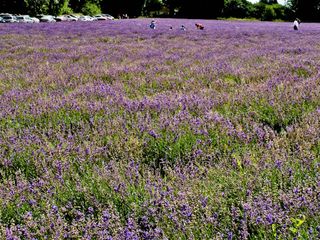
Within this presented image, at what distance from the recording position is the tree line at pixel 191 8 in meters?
53.5

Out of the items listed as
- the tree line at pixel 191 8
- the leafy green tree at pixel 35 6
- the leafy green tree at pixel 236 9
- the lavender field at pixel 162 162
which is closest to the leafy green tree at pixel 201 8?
the tree line at pixel 191 8

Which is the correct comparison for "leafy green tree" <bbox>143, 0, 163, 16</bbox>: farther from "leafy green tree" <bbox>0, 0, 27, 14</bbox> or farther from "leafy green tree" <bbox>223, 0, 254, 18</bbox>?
"leafy green tree" <bbox>0, 0, 27, 14</bbox>

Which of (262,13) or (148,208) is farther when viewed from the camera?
(262,13)

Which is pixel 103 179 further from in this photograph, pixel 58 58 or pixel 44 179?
pixel 58 58

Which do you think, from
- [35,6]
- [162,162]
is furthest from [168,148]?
[35,6]

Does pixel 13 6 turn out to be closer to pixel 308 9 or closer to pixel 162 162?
pixel 308 9

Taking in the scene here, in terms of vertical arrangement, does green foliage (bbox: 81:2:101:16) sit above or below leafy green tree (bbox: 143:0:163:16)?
below

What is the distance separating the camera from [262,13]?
6988cm

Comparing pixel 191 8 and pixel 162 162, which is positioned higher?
pixel 191 8

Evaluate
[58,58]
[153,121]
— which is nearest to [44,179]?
[153,121]

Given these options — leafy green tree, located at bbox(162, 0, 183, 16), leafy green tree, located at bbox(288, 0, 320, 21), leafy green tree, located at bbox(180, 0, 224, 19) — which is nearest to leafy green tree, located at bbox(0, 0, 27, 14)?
leafy green tree, located at bbox(180, 0, 224, 19)

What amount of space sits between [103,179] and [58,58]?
26.9ft

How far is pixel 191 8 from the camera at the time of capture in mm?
63906

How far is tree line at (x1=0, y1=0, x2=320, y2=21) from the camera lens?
2106 inches
